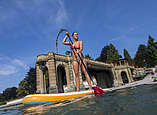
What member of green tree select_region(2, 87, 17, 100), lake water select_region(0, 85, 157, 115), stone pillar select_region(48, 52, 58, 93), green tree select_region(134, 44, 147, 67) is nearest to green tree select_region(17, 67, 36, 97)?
stone pillar select_region(48, 52, 58, 93)

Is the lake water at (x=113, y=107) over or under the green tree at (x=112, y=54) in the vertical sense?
Answer: under

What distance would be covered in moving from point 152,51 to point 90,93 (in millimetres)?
50386

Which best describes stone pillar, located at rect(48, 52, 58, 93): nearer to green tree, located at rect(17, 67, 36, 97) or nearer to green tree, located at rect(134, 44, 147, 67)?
green tree, located at rect(17, 67, 36, 97)

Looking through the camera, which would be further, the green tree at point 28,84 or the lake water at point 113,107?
the green tree at point 28,84

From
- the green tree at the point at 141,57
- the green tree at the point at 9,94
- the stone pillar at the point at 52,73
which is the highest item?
the green tree at the point at 141,57

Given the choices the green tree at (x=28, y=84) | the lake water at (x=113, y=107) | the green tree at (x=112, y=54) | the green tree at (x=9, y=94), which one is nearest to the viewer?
the lake water at (x=113, y=107)

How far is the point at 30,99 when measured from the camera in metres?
3.19

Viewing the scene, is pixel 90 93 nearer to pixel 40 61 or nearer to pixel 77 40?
pixel 77 40

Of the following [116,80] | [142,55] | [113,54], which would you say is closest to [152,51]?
[142,55]

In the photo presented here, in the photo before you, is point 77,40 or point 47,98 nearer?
point 47,98

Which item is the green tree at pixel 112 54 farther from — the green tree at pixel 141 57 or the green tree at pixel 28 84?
the green tree at pixel 28 84

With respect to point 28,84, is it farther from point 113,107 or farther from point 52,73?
point 113,107

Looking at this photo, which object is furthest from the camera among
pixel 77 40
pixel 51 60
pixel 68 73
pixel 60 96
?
pixel 68 73

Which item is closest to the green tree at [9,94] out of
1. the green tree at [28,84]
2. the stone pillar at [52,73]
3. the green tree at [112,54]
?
the green tree at [28,84]
